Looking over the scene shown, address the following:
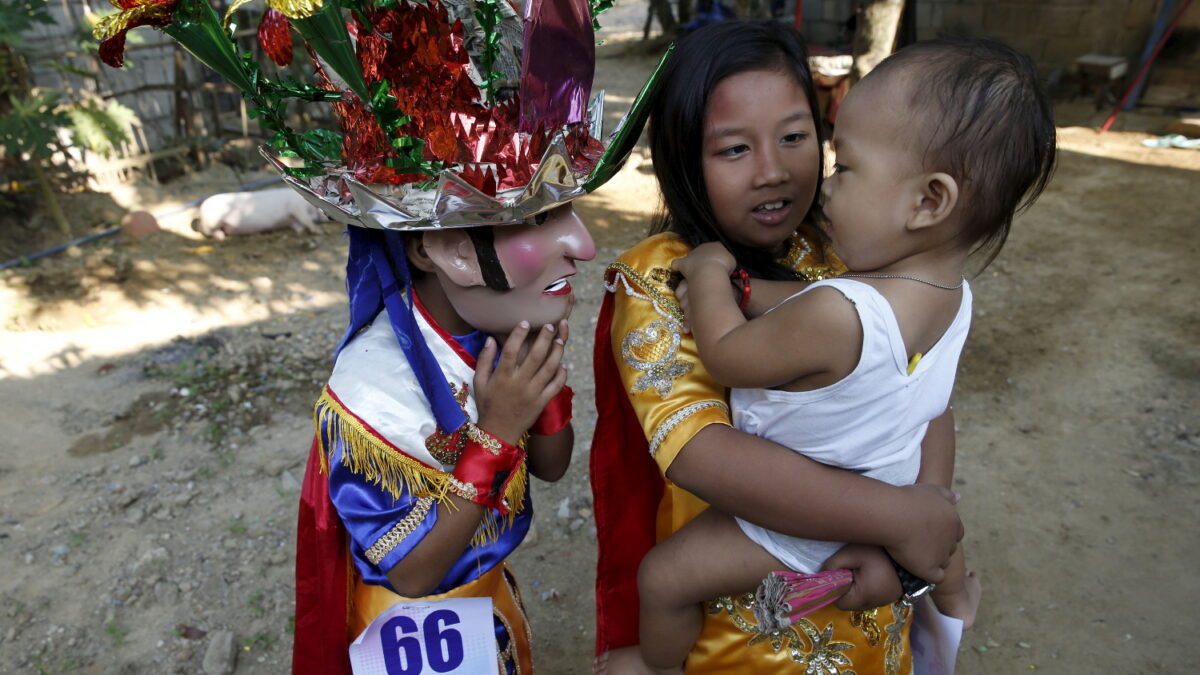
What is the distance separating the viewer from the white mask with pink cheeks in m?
1.42

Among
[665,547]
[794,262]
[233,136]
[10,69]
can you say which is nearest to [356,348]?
[665,547]

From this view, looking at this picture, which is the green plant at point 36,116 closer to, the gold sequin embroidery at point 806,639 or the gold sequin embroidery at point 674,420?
the gold sequin embroidery at point 674,420

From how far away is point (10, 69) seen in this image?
594 cm

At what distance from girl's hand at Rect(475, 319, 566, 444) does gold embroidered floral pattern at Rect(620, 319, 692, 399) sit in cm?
15

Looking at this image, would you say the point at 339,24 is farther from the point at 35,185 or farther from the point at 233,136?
the point at 233,136

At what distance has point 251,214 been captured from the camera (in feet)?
21.5

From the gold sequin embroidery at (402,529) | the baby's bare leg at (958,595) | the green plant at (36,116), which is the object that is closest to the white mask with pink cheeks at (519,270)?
the gold sequin embroidery at (402,529)

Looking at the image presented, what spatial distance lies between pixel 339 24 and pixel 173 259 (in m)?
5.80

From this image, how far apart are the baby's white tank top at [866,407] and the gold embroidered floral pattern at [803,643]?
18 cm

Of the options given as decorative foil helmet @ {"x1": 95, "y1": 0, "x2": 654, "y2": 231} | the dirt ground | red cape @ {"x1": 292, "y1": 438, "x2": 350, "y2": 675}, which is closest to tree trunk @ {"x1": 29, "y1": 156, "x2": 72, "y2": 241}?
the dirt ground

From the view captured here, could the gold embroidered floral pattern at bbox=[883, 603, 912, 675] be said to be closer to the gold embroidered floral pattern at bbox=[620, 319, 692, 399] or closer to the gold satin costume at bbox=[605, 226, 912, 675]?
the gold satin costume at bbox=[605, 226, 912, 675]

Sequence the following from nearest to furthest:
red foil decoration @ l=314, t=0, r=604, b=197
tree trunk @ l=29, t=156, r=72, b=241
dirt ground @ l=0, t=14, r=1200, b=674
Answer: red foil decoration @ l=314, t=0, r=604, b=197 → dirt ground @ l=0, t=14, r=1200, b=674 → tree trunk @ l=29, t=156, r=72, b=241

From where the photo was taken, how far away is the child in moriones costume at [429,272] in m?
1.28

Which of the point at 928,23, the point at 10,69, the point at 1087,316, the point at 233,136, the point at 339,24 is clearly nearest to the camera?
the point at 339,24
